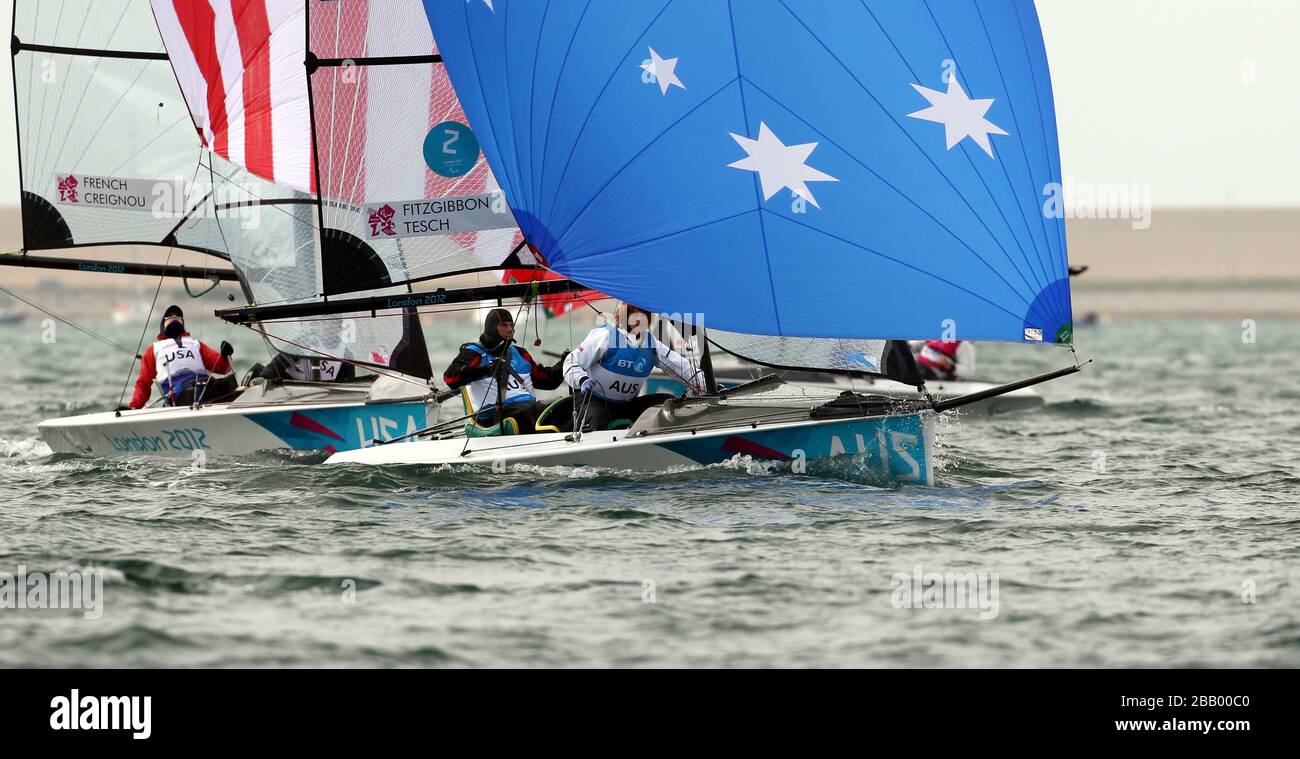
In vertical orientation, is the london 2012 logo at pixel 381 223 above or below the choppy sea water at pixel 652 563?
above

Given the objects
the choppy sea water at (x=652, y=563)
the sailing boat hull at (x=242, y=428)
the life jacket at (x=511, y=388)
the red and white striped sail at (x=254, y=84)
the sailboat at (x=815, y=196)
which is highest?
the red and white striped sail at (x=254, y=84)

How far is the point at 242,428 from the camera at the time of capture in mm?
14375

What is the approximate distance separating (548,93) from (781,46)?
1811 mm

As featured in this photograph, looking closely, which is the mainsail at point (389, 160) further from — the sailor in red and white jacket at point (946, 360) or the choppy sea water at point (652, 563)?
the sailor in red and white jacket at point (946, 360)

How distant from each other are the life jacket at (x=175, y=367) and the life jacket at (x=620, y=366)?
201 inches

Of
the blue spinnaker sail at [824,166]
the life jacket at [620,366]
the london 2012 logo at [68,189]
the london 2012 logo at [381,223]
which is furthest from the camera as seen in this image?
the london 2012 logo at [68,189]

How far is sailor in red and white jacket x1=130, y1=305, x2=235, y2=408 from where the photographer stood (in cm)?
1511

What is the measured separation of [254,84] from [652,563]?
8106 mm

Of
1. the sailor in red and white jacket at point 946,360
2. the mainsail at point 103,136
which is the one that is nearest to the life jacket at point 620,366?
the mainsail at point 103,136

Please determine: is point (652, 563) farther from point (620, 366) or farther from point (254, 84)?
point (254, 84)

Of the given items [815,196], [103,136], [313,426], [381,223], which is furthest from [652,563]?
[103,136]

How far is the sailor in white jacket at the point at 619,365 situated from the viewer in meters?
11.7
